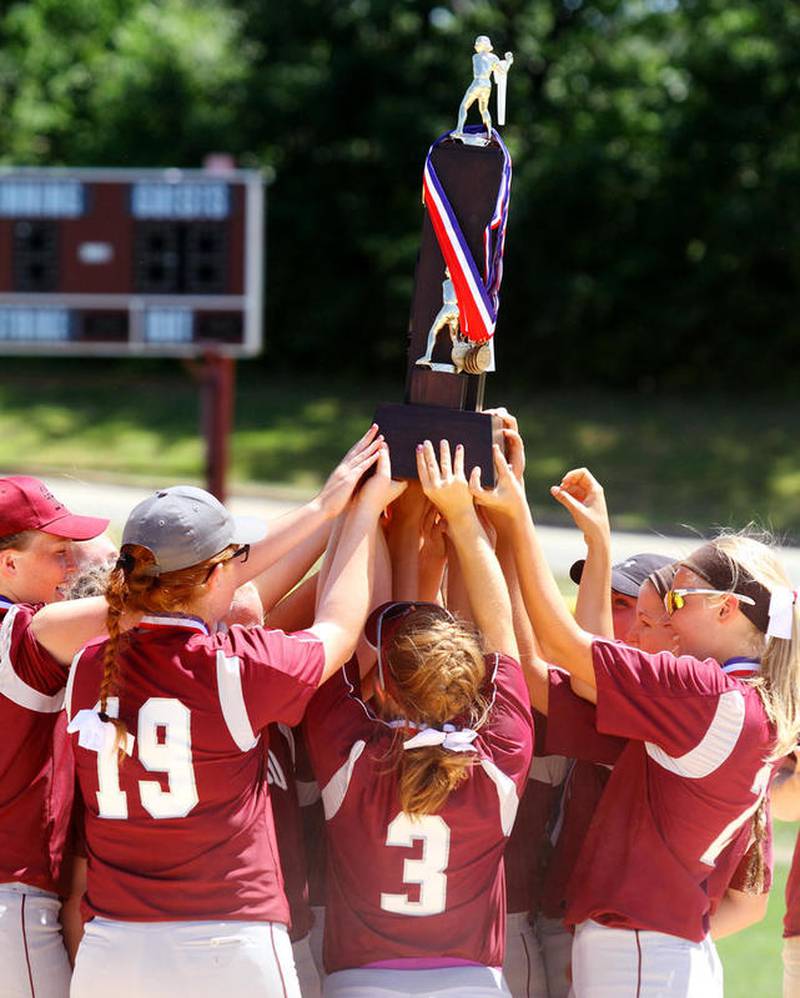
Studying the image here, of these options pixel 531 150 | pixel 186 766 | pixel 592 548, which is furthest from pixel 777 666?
pixel 531 150

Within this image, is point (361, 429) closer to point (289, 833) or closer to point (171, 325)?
point (171, 325)

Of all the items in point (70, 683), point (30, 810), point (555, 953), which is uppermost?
point (70, 683)

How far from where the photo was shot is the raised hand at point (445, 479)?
2916 millimetres

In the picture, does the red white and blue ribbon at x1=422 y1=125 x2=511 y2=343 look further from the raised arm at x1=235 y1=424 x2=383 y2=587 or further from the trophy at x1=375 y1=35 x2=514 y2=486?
the raised arm at x1=235 y1=424 x2=383 y2=587

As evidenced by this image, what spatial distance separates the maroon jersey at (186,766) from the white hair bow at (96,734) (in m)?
0.01

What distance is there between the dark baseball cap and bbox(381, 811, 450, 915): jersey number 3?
981 millimetres

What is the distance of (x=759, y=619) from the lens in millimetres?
2844

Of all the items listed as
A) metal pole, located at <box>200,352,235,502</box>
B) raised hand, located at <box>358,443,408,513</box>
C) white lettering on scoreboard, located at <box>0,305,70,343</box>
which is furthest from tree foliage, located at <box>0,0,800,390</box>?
raised hand, located at <box>358,443,408,513</box>

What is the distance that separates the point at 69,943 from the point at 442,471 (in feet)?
4.25

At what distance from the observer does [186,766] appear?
8.30ft

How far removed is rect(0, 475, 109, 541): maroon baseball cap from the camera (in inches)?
116

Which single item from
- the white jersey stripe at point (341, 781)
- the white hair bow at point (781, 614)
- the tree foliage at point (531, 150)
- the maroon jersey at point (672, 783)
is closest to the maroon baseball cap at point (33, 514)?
the white jersey stripe at point (341, 781)

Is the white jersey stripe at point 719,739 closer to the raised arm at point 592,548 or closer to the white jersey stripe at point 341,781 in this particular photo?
the raised arm at point 592,548

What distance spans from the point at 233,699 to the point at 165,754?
0.16 m
